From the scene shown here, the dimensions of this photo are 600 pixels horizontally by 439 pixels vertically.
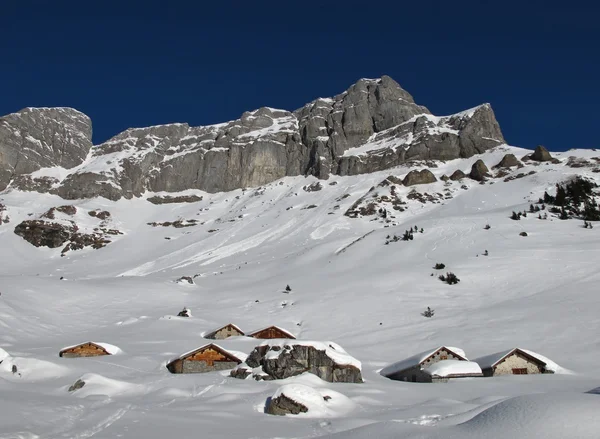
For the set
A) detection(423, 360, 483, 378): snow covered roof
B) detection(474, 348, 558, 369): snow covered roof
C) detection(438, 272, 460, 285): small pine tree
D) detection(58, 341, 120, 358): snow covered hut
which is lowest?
detection(423, 360, 483, 378): snow covered roof

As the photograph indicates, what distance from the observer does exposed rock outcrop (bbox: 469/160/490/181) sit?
435 feet

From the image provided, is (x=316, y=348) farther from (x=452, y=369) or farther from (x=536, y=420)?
(x=536, y=420)

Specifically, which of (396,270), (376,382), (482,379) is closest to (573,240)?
(396,270)

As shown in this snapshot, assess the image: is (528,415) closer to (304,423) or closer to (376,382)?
(304,423)

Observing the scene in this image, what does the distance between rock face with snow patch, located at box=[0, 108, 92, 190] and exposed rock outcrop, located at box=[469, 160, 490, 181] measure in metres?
126

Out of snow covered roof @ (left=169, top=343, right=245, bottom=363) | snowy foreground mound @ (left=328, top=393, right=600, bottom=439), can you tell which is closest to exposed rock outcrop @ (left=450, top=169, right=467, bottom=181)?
snow covered roof @ (left=169, top=343, right=245, bottom=363)

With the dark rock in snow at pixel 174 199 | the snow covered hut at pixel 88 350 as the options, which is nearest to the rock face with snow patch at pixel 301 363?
the snow covered hut at pixel 88 350

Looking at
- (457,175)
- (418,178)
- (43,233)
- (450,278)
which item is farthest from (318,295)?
(43,233)

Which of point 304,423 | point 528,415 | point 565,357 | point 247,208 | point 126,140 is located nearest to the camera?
point 528,415

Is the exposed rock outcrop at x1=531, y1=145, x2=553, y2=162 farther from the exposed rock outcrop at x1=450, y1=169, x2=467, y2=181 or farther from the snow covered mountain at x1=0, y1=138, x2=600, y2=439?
the exposed rock outcrop at x1=450, y1=169, x2=467, y2=181

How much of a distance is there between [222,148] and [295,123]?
2923 cm

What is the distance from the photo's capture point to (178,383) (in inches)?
1110

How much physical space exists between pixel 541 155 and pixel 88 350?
125 metres

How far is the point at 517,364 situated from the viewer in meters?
35.1
